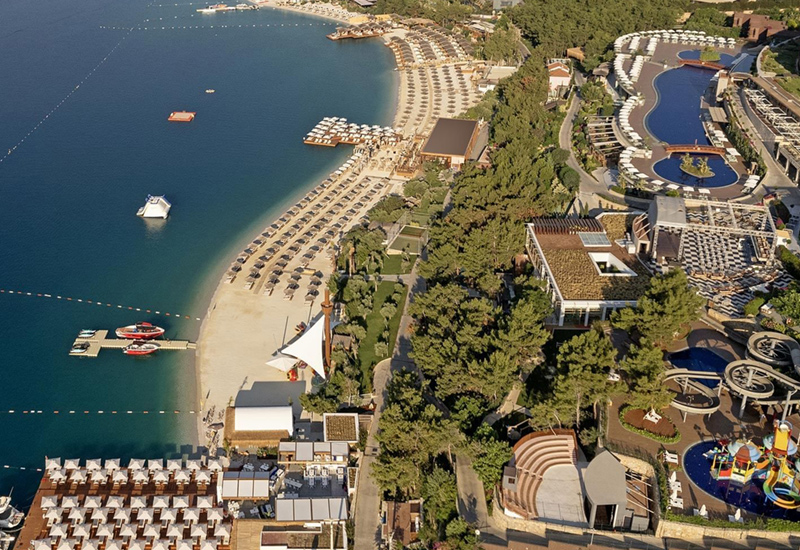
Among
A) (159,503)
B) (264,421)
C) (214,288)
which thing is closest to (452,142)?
(214,288)

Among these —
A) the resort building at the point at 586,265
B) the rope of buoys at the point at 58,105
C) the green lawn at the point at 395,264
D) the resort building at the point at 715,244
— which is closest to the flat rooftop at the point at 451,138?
the green lawn at the point at 395,264

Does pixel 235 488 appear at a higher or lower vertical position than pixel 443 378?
lower

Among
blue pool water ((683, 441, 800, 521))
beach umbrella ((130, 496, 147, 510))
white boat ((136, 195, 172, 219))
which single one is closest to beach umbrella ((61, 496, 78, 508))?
beach umbrella ((130, 496, 147, 510))

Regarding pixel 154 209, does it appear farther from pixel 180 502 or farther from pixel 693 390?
pixel 693 390

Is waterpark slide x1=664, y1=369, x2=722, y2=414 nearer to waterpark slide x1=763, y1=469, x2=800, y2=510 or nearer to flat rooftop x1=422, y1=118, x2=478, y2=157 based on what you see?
waterpark slide x1=763, y1=469, x2=800, y2=510

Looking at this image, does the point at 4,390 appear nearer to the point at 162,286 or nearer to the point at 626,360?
the point at 162,286

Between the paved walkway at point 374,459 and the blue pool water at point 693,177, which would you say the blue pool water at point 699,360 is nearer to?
the paved walkway at point 374,459

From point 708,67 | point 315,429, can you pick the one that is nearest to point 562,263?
point 315,429
